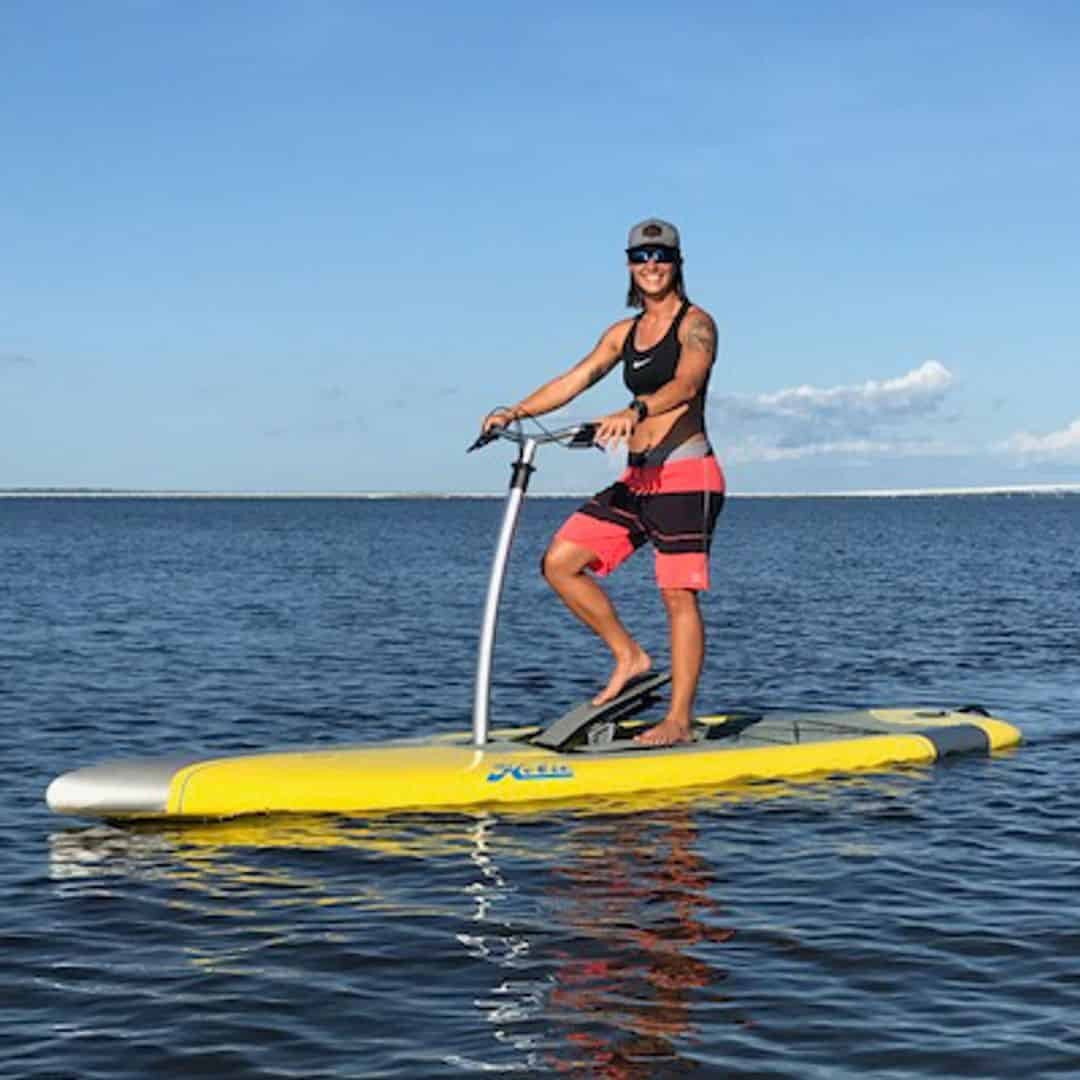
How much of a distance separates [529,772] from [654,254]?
3092 millimetres

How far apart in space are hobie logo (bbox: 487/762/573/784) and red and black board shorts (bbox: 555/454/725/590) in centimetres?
125

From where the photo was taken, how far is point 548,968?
6645 mm

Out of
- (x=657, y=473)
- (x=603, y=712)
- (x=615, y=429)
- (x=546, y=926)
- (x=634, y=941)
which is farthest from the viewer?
(x=603, y=712)

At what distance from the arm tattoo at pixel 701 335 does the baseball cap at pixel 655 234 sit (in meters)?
0.46

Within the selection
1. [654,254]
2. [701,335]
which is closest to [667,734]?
[701,335]

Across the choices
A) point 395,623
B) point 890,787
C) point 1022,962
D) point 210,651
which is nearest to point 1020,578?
point 395,623

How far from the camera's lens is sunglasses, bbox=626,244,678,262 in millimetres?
9625

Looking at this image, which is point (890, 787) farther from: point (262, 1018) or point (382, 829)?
point (262, 1018)

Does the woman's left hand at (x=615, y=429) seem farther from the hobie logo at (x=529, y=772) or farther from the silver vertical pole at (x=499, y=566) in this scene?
the hobie logo at (x=529, y=772)

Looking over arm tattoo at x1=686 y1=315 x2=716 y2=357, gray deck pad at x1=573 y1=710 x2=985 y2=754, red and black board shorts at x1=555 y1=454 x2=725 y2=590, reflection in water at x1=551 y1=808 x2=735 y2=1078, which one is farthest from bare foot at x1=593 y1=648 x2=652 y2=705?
arm tattoo at x1=686 y1=315 x2=716 y2=357

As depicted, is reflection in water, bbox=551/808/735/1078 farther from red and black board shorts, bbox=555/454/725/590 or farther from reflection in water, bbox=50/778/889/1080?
red and black board shorts, bbox=555/454/725/590

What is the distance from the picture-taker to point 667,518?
9.85 meters

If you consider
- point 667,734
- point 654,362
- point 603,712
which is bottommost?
point 667,734

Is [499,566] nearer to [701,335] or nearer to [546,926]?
[701,335]
